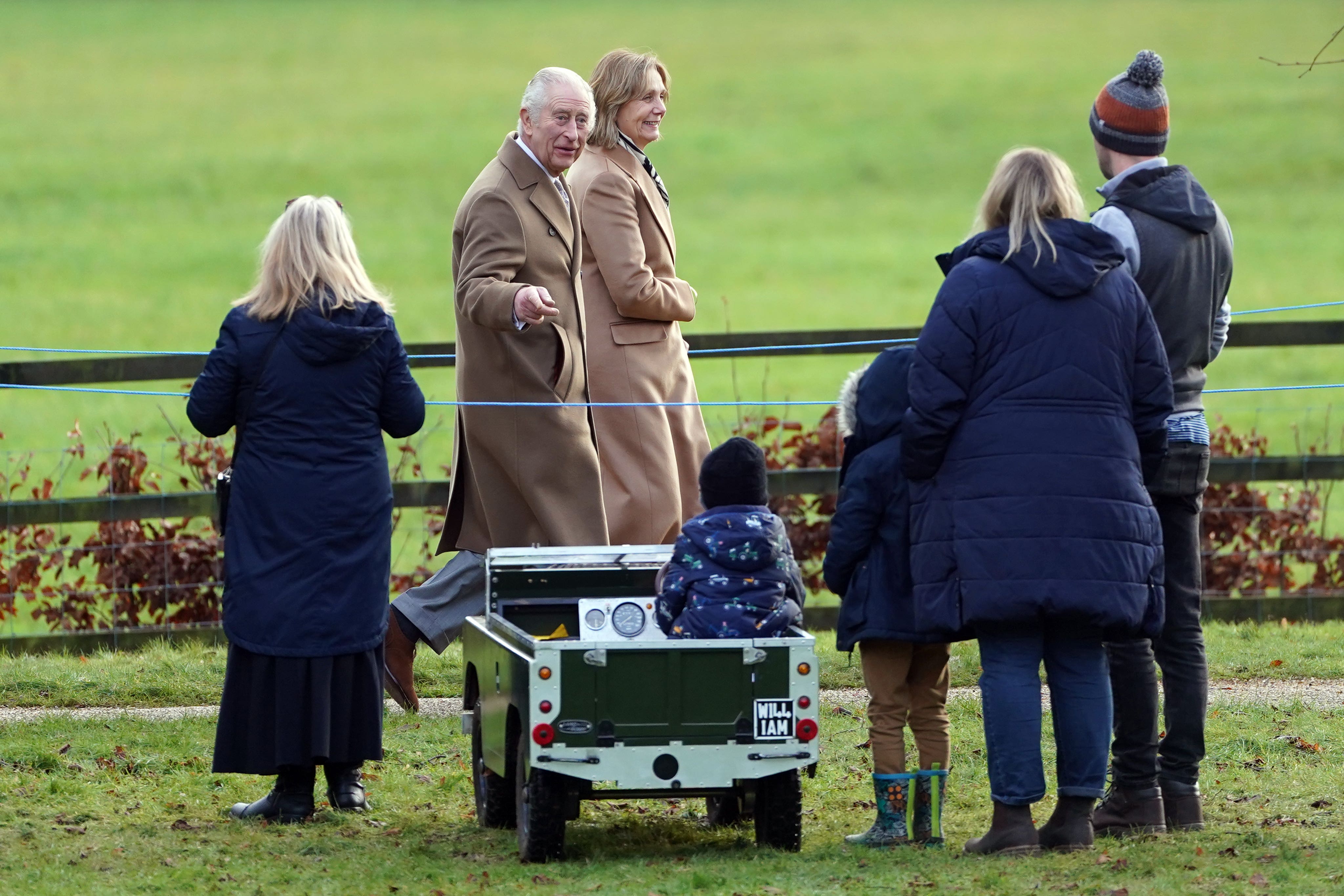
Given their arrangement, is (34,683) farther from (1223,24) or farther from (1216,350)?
(1223,24)

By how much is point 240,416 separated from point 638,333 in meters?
1.73

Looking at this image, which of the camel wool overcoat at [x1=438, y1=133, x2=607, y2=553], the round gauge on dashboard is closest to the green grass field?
the camel wool overcoat at [x1=438, y1=133, x2=607, y2=553]

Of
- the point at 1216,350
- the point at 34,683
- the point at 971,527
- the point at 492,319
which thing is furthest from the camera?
the point at 34,683

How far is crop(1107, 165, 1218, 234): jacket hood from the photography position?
16.9ft

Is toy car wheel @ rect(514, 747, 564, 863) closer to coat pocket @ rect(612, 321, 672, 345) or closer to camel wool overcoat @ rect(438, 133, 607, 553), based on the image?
camel wool overcoat @ rect(438, 133, 607, 553)

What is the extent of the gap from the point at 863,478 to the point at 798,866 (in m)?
1.04

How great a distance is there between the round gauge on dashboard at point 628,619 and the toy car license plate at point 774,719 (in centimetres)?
85

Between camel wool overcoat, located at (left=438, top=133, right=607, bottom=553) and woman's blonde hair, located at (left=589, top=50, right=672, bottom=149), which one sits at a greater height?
woman's blonde hair, located at (left=589, top=50, right=672, bottom=149)

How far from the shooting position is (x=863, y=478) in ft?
16.6

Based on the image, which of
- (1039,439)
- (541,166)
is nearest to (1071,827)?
(1039,439)

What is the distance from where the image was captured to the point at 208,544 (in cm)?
907

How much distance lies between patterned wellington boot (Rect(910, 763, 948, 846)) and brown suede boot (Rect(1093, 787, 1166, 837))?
44 centimetres

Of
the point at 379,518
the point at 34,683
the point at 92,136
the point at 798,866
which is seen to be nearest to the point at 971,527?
the point at 798,866

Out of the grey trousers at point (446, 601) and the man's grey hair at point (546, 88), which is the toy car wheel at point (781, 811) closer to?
the grey trousers at point (446, 601)
